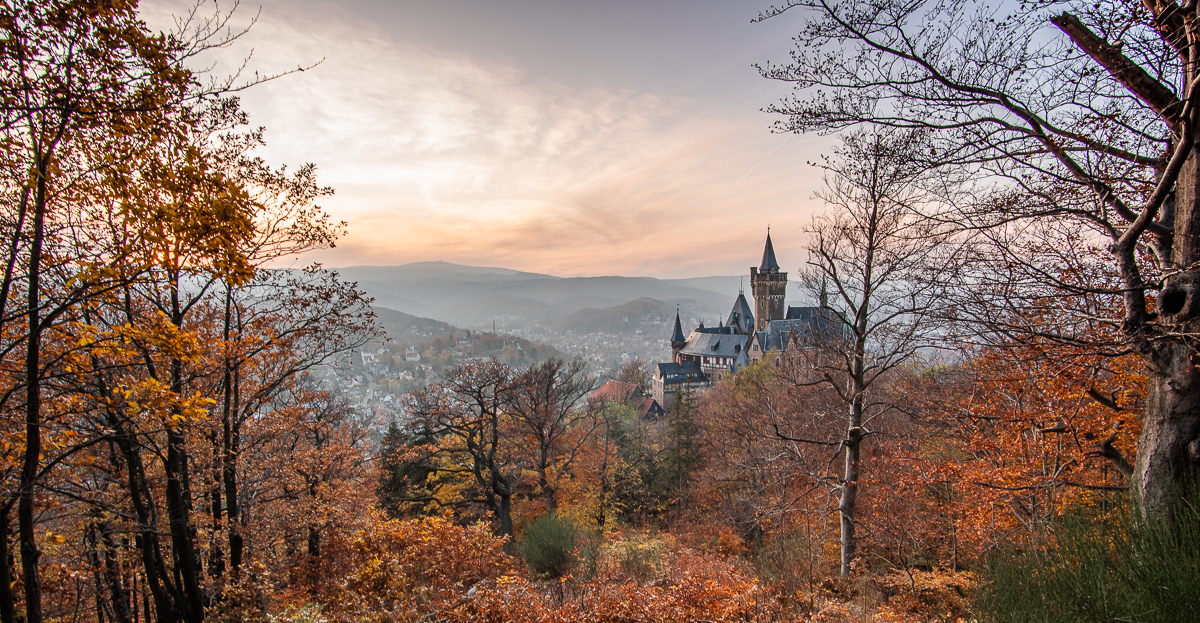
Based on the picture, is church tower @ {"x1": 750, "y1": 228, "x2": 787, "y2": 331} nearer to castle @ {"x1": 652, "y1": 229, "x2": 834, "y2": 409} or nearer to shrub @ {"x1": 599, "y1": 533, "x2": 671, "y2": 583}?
castle @ {"x1": 652, "y1": 229, "x2": 834, "y2": 409}

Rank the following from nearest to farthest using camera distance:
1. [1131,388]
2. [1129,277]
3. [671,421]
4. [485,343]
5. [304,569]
→ [1129,277] < [1131,388] < [304,569] < [671,421] < [485,343]

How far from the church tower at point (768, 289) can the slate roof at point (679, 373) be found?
990 centimetres

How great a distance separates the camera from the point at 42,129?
13.2ft

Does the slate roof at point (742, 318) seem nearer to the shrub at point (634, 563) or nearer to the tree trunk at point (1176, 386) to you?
the shrub at point (634, 563)

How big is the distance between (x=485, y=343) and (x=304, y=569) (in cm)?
12267

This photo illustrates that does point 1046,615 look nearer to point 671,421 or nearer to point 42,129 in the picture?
point 42,129

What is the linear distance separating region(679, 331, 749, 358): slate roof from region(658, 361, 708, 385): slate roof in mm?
2555

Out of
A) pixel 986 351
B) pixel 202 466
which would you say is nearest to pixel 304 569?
pixel 202 466

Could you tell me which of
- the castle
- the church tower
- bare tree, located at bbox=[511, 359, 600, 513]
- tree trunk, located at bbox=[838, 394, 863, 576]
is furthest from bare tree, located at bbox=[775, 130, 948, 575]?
the church tower

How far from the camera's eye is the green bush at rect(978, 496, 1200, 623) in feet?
8.45

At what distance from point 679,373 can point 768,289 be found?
15.8 metres

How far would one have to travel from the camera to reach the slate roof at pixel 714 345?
180 ft

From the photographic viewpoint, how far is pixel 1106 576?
2.88 metres

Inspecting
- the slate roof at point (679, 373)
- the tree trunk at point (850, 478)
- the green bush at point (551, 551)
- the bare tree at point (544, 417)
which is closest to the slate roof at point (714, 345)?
the slate roof at point (679, 373)
